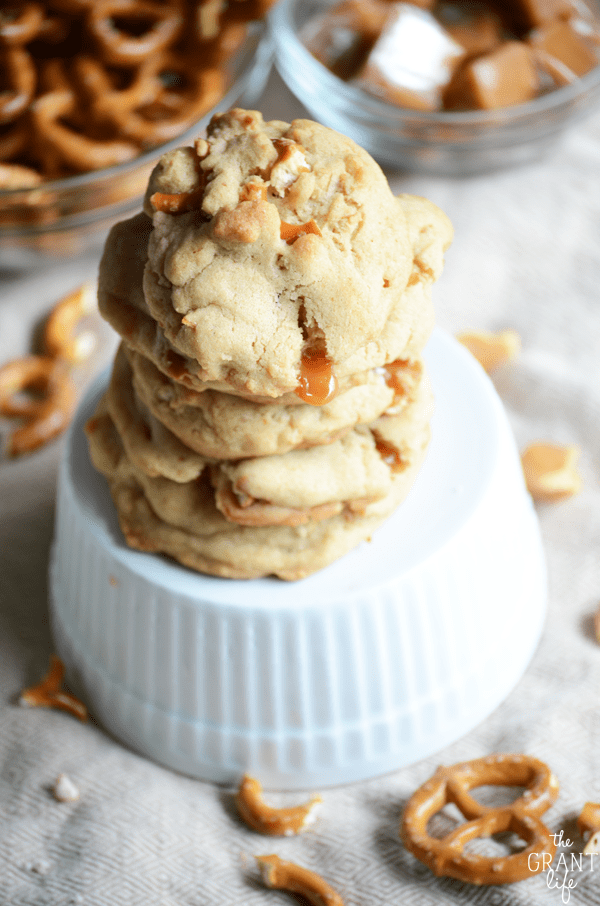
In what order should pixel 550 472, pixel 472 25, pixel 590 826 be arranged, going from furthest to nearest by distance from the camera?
1. pixel 472 25
2. pixel 550 472
3. pixel 590 826

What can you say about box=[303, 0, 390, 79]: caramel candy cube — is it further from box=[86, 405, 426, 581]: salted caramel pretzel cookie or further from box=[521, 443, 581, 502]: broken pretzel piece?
box=[86, 405, 426, 581]: salted caramel pretzel cookie

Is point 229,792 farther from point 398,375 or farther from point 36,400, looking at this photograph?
point 36,400

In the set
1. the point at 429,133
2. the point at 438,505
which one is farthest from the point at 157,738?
the point at 429,133

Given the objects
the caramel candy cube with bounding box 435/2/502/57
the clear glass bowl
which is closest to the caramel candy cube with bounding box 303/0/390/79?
the clear glass bowl

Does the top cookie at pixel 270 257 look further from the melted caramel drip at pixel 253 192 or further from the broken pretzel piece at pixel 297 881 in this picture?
the broken pretzel piece at pixel 297 881

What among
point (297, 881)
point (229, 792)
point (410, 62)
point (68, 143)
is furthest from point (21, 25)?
point (297, 881)

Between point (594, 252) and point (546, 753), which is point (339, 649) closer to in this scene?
point (546, 753)
